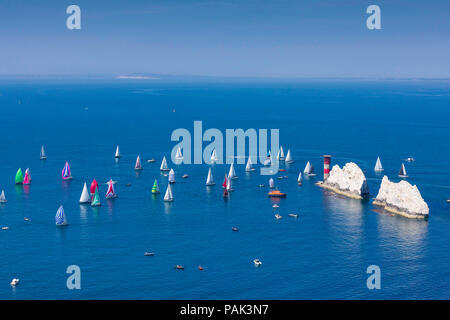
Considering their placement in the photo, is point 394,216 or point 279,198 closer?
point 394,216

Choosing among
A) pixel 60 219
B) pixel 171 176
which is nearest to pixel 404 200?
pixel 171 176

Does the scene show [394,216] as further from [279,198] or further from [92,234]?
[92,234]

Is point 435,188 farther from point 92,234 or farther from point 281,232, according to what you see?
point 92,234

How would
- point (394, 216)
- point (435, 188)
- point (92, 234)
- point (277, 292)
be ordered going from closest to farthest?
point (277, 292), point (92, 234), point (394, 216), point (435, 188)

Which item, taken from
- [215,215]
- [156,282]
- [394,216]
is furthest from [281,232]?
[156,282]

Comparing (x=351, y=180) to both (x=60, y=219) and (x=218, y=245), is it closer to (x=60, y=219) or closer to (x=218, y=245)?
(x=218, y=245)

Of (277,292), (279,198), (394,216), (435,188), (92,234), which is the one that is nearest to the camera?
(277,292)
